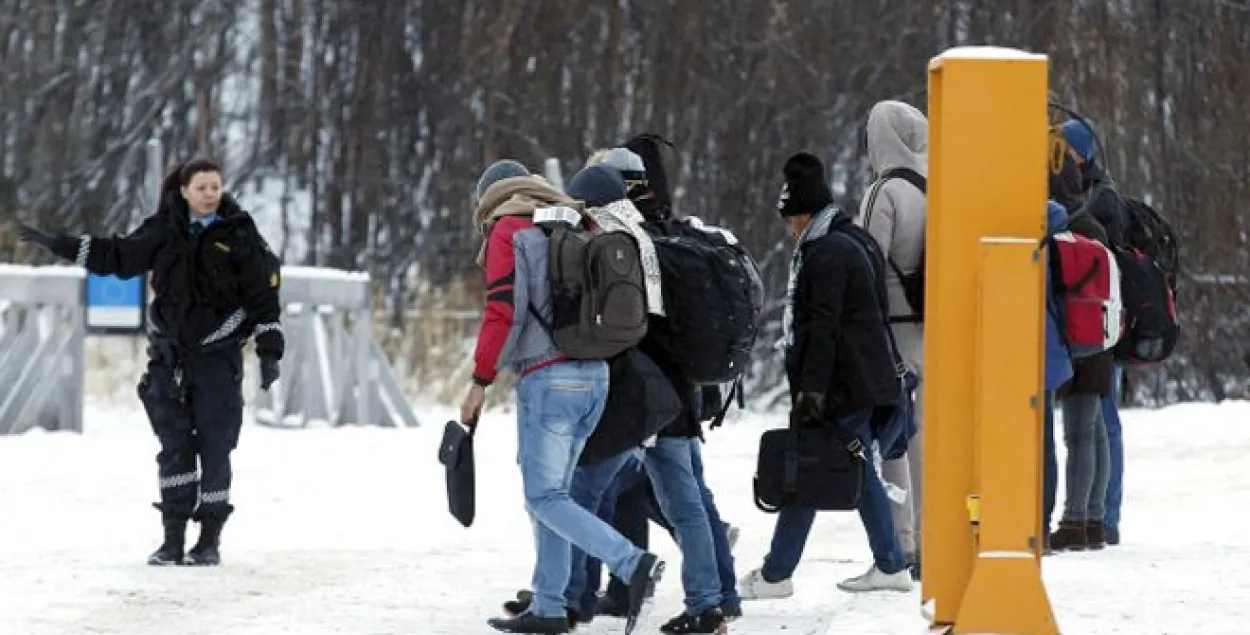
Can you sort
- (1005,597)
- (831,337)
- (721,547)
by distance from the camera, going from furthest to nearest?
(831,337) → (721,547) → (1005,597)

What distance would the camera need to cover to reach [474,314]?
78.2ft

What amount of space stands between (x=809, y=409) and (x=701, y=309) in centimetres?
81

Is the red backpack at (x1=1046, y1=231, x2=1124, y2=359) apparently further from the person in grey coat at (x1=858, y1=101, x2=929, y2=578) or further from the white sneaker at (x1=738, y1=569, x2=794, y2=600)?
the white sneaker at (x1=738, y1=569, x2=794, y2=600)

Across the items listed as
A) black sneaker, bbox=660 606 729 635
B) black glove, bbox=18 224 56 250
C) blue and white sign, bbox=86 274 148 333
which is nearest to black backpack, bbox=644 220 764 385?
black sneaker, bbox=660 606 729 635

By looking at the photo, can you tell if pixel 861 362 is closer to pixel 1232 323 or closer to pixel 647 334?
pixel 647 334

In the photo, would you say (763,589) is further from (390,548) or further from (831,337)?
(390,548)

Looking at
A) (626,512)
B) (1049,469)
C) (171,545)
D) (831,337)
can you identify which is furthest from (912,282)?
(171,545)

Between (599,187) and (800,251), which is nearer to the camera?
(599,187)

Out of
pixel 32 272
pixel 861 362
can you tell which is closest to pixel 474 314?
pixel 32 272

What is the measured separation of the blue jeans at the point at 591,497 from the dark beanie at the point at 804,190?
108cm

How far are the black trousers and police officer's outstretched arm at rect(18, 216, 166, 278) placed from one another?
14.6 inches

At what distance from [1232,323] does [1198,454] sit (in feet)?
19.1

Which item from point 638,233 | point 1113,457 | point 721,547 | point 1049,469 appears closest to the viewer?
point 638,233

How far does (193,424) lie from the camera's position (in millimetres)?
11844
